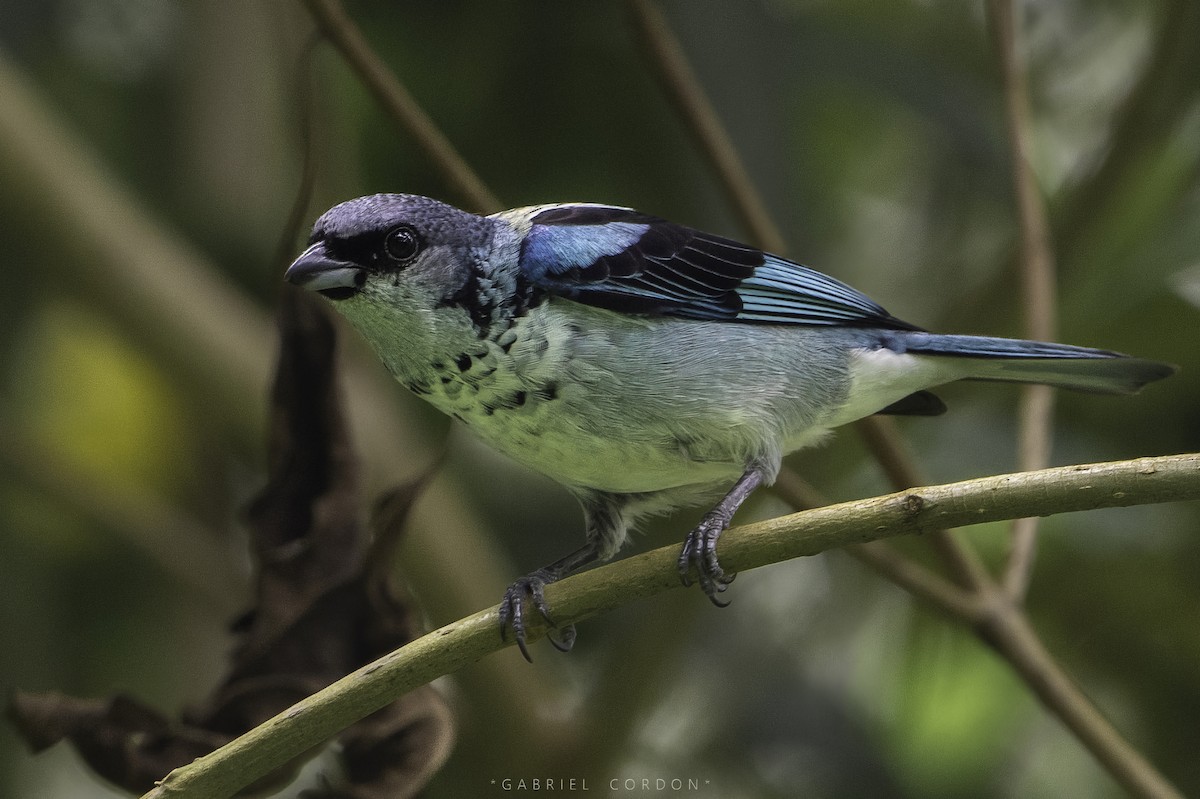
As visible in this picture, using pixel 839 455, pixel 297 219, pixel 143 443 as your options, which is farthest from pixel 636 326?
pixel 143 443

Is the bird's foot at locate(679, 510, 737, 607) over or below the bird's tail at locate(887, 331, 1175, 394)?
over

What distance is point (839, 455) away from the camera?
4.20 m

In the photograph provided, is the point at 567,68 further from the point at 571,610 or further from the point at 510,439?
the point at 571,610

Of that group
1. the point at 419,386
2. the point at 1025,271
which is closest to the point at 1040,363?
the point at 1025,271

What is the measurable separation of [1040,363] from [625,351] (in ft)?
3.05

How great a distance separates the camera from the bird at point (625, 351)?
2.39 meters

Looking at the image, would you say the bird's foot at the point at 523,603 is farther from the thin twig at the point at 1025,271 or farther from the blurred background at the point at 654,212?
the thin twig at the point at 1025,271

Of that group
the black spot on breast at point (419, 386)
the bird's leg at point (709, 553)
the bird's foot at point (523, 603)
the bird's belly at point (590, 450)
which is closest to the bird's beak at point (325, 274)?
the black spot on breast at point (419, 386)

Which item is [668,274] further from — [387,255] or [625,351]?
[387,255]

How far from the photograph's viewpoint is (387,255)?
7.96 ft

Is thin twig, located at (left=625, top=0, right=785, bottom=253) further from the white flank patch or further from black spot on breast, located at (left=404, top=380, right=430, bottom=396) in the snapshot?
black spot on breast, located at (left=404, top=380, right=430, bottom=396)

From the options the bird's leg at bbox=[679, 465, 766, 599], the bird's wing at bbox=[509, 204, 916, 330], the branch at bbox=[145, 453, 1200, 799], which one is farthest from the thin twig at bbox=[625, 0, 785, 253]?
the branch at bbox=[145, 453, 1200, 799]

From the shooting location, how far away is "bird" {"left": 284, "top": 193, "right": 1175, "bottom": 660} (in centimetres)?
239

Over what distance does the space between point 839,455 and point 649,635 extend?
1.26m
